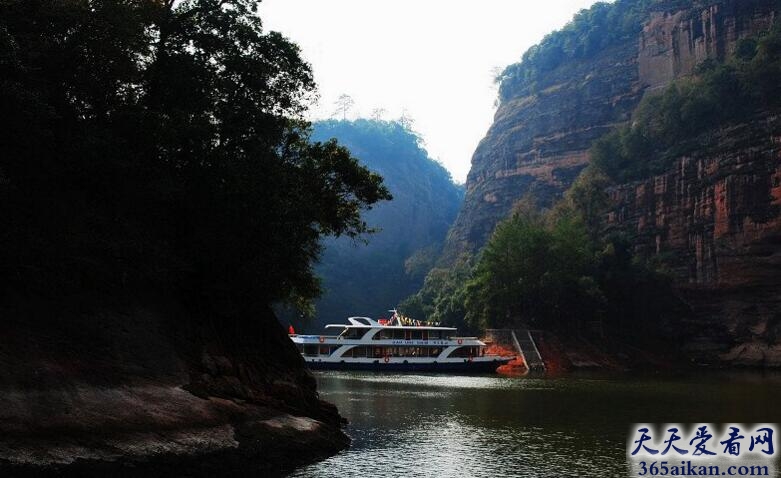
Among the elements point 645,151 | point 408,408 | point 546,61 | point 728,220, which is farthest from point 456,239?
point 408,408

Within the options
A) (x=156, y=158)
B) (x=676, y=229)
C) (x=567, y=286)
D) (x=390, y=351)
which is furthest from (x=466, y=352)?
(x=156, y=158)

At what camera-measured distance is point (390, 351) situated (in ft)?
201

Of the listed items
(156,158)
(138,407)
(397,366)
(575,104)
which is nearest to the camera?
(138,407)

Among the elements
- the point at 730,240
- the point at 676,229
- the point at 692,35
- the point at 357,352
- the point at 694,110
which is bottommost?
the point at 357,352

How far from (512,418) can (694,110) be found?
223ft

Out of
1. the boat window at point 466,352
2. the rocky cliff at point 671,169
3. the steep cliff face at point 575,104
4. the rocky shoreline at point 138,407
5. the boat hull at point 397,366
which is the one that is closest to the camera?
the rocky shoreline at point 138,407

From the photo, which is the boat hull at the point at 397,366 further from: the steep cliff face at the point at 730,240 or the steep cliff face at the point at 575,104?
the steep cliff face at the point at 575,104

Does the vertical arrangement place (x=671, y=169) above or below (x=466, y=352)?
above

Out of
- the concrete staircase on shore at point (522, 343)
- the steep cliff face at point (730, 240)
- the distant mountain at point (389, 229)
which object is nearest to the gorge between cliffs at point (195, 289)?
the concrete staircase on shore at point (522, 343)

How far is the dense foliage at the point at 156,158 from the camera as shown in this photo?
1803cm

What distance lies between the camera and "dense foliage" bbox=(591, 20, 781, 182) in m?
79.1

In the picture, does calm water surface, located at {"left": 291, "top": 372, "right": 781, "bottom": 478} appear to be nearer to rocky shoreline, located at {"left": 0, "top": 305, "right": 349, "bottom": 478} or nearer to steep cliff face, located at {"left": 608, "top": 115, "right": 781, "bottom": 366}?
rocky shoreline, located at {"left": 0, "top": 305, "right": 349, "bottom": 478}

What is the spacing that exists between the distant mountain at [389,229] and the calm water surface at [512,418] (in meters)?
75.9

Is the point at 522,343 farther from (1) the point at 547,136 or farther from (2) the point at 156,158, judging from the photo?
(1) the point at 547,136
